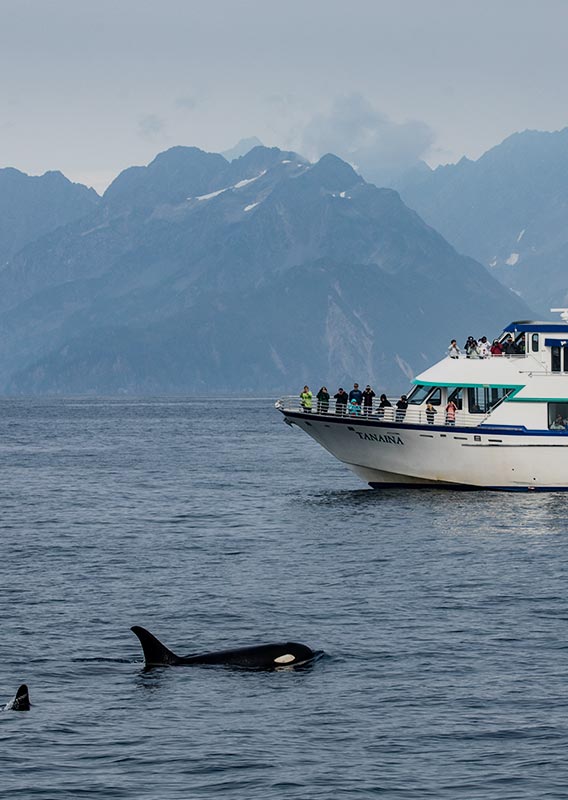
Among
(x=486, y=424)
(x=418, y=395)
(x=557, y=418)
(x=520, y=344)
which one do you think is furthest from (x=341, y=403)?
(x=557, y=418)

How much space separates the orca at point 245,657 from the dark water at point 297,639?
337 mm

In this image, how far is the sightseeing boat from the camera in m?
60.1

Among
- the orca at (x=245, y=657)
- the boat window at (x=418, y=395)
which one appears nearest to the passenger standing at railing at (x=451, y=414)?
the boat window at (x=418, y=395)

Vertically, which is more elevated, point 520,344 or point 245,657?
point 520,344

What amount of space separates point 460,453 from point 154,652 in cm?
3306

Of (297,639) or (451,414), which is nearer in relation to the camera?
(297,639)

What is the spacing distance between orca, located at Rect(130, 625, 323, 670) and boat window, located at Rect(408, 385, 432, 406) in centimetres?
3297

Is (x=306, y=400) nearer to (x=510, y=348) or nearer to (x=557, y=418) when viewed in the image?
(x=510, y=348)

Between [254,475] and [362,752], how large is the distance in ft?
203

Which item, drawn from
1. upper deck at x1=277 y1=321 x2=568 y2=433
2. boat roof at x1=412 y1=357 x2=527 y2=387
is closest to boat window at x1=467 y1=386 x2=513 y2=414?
upper deck at x1=277 y1=321 x2=568 y2=433

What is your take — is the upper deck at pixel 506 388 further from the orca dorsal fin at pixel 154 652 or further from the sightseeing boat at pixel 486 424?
the orca dorsal fin at pixel 154 652

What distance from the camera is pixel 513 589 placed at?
4031 centimetres

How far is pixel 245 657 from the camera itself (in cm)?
3014

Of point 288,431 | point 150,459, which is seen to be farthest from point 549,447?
point 288,431
